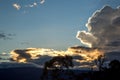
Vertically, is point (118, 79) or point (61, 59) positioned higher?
point (61, 59)

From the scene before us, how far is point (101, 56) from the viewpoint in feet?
260

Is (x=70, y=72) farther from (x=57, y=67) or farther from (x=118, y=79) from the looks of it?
(x=118, y=79)

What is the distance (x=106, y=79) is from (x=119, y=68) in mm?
4365

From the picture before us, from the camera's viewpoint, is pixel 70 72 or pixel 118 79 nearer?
pixel 118 79

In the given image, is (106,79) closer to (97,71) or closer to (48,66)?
(97,71)

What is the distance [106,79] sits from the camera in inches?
3095

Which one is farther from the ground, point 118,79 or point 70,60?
point 70,60

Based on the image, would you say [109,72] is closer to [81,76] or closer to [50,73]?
[81,76]

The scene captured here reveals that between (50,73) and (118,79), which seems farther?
(50,73)

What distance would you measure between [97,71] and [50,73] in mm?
11356

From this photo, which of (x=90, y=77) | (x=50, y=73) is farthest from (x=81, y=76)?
(x=50, y=73)

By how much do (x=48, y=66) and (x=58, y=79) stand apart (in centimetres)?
485

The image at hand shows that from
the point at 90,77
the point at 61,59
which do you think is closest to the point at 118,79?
the point at 90,77

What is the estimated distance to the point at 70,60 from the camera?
79.7 meters
